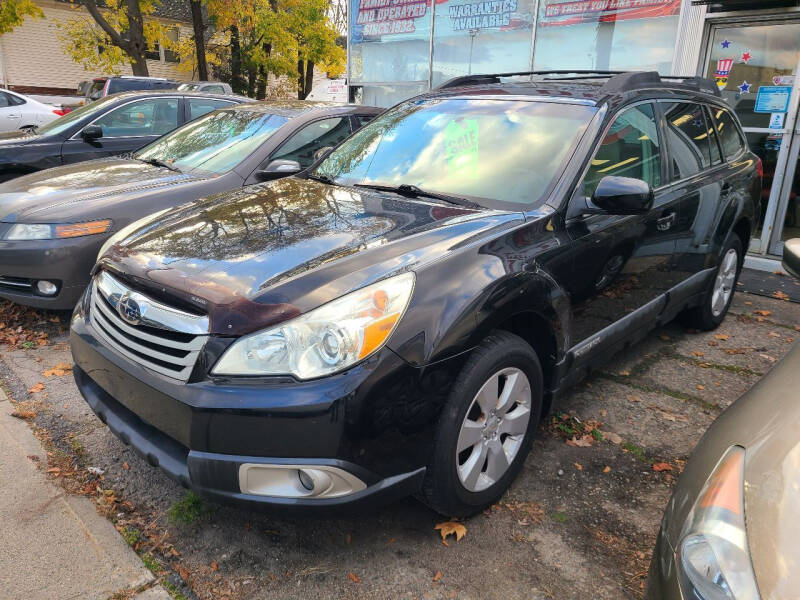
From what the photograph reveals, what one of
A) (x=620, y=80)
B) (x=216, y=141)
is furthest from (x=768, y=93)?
(x=216, y=141)

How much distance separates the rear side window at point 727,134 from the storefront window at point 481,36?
15.7ft

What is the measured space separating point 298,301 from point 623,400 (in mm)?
2454

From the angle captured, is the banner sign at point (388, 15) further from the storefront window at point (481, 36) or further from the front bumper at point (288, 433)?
the front bumper at point (288, 433)

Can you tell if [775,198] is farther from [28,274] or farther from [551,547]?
[28,274]

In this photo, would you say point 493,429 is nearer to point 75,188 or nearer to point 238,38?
point 75,188

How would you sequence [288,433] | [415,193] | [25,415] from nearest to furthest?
[288,433] → [415,193] → [25,415]

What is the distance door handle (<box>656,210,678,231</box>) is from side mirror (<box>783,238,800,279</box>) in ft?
2.98

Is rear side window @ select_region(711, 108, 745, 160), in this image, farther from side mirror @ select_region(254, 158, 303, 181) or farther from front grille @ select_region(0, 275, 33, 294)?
front grille @ select_region(0, 275, 33, 294)

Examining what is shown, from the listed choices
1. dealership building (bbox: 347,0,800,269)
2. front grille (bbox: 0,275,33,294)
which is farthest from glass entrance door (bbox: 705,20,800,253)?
front grille (bbox: 0,275,33,294)

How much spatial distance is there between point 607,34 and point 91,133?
6556mm

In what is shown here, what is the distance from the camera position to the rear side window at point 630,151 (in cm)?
306

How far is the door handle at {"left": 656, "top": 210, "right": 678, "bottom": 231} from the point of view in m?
3.52

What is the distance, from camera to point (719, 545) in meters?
1.42

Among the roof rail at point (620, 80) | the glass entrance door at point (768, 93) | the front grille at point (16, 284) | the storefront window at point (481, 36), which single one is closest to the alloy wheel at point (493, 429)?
the roof rail at point (620, 80)
